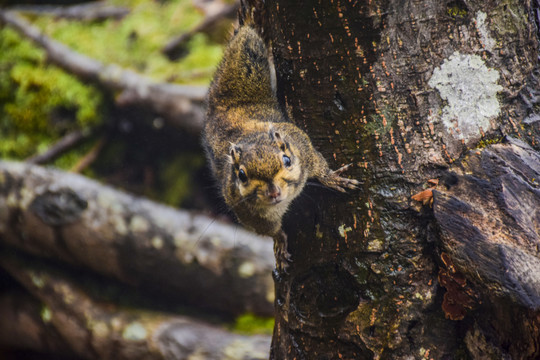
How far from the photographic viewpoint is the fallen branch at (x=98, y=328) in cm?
420

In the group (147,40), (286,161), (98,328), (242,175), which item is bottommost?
(98,328)

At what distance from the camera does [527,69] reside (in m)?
1.88

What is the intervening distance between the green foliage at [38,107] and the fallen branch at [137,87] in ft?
0.66

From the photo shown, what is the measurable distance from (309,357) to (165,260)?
2.94 meters

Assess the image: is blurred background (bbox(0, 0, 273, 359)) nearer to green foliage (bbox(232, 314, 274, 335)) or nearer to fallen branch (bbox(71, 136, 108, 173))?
fallen branch (bbox(71, 136, 108, 173))

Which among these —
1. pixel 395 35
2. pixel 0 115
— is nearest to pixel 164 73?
pixel 0 115

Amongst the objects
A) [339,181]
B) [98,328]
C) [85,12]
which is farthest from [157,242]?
[85,12]

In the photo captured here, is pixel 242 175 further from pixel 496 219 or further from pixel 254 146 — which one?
pixel 496 219

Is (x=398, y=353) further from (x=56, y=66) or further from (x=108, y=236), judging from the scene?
(x=56, y=66)

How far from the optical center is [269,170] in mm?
2473

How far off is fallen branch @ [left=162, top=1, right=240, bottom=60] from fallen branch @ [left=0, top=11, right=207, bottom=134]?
0.95 metres

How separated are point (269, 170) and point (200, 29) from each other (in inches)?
190

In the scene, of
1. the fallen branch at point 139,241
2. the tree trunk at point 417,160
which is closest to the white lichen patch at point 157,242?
the fallen branch at point 139,241

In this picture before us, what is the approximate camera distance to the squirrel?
96.5 inches
